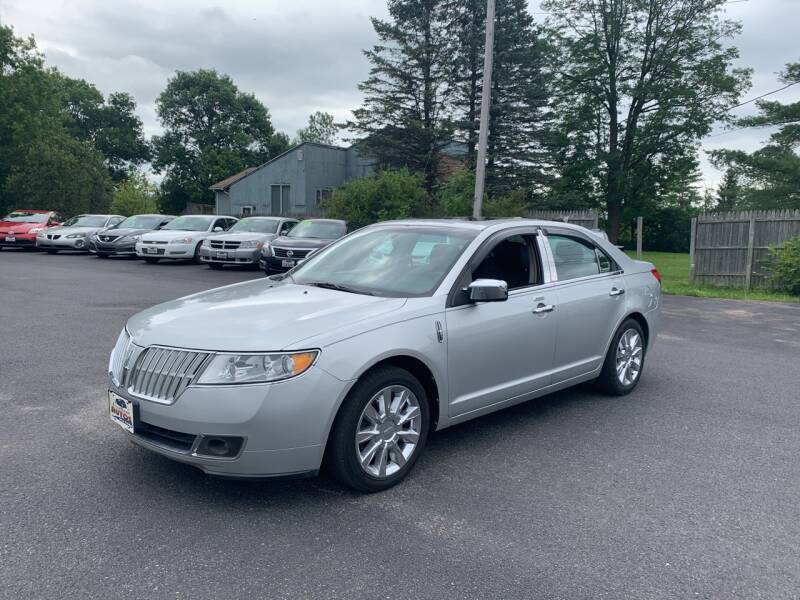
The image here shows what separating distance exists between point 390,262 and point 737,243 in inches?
557

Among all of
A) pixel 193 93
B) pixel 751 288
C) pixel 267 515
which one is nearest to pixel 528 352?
pixel 267 515

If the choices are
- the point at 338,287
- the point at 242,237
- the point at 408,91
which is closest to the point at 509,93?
the point at 408,91

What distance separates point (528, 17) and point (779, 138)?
43.4 ft

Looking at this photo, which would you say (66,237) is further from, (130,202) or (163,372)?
(163,372)

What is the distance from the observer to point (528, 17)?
31.9 metres

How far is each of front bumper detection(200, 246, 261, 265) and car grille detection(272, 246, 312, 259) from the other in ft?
6.19

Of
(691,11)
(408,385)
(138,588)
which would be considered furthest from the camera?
(691,11)

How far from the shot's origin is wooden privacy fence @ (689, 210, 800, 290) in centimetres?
1537

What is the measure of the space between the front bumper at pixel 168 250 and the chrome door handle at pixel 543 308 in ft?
55.2

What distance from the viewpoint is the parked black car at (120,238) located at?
21.4 m

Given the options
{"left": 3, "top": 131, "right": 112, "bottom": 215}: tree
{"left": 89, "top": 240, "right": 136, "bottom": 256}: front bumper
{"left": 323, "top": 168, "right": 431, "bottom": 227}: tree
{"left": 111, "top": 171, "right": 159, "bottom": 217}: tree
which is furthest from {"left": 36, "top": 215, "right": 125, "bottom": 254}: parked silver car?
{"left": 111, "top": 171, "right": 159, "bottom": 217}: tree

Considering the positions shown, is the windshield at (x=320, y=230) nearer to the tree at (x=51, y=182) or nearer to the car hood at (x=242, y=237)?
the car hood at (x=242, y=237)

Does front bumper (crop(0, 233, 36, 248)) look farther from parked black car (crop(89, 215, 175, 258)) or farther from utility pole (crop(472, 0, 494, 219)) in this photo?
utility pole (crop(472, 0, 494, 219))

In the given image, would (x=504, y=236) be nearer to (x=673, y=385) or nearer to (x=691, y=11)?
(x=673, y=385)
